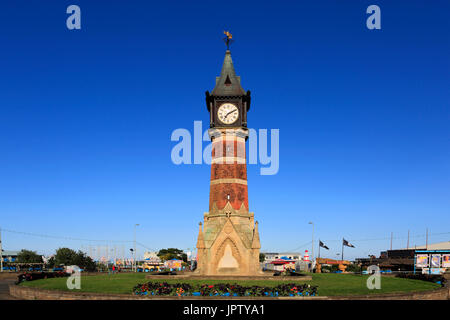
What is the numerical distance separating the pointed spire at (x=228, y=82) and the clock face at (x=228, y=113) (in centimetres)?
143

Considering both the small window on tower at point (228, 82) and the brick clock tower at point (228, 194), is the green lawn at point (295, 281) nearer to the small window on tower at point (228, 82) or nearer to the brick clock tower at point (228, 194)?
the brick clock tower at point (228, 194)

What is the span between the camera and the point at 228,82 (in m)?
46.8

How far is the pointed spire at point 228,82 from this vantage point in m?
45.7

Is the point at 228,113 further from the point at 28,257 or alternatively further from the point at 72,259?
the point at 28,257

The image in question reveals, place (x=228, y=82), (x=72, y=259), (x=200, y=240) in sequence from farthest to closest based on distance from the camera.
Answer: (x=72, y=259) → (x=228, y=82) → (x=200, y=240)

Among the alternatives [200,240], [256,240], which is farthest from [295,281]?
[200,240]

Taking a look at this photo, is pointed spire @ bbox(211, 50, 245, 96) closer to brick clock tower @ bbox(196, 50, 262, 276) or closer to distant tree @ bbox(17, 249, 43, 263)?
brick clock tower @ bbox(196, 50, 262, 276)

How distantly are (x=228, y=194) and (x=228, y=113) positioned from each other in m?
9.63

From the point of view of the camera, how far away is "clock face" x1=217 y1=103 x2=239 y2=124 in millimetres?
45188

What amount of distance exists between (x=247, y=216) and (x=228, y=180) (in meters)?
4.61

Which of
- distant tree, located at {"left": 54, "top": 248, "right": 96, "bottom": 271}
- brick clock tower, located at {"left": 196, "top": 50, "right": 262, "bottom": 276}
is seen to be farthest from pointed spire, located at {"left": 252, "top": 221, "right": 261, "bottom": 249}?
distant tree, located at {"left": 54, "top": 248, "right": 96, "bottom": 271}
